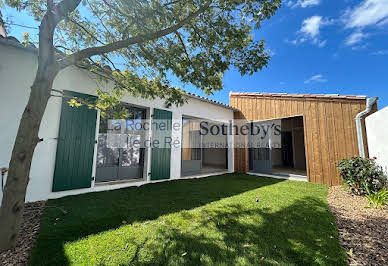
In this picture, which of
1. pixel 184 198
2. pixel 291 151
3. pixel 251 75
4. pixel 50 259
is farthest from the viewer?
pixel 291 151

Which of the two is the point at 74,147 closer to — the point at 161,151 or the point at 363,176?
the point at 161,151

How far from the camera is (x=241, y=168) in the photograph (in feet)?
27.8

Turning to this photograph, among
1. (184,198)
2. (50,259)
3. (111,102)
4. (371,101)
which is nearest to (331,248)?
(184,198)

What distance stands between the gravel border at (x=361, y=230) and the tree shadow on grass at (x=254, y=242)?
0.51ft

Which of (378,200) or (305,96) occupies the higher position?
(305,96)

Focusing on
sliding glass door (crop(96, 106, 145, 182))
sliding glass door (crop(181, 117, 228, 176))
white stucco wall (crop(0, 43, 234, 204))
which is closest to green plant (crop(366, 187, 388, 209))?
sliding glass door (crop(181, 117, 228, 176))

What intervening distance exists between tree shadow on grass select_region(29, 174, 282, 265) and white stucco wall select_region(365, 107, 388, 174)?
13.0 ft

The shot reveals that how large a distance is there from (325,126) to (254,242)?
623 centimetres

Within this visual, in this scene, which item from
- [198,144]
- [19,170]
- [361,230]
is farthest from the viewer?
[198,144]

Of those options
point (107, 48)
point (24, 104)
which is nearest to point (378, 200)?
point (107, 48)

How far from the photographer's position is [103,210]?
3.11 metres

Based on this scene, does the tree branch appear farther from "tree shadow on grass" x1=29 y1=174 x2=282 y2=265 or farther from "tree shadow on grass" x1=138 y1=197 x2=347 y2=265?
"tree shadow on grass" x1=138 y1=197 x2=347 y2=265

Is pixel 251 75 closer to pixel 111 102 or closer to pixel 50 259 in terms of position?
pixel 111 102

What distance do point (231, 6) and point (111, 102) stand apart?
9.15 ft
